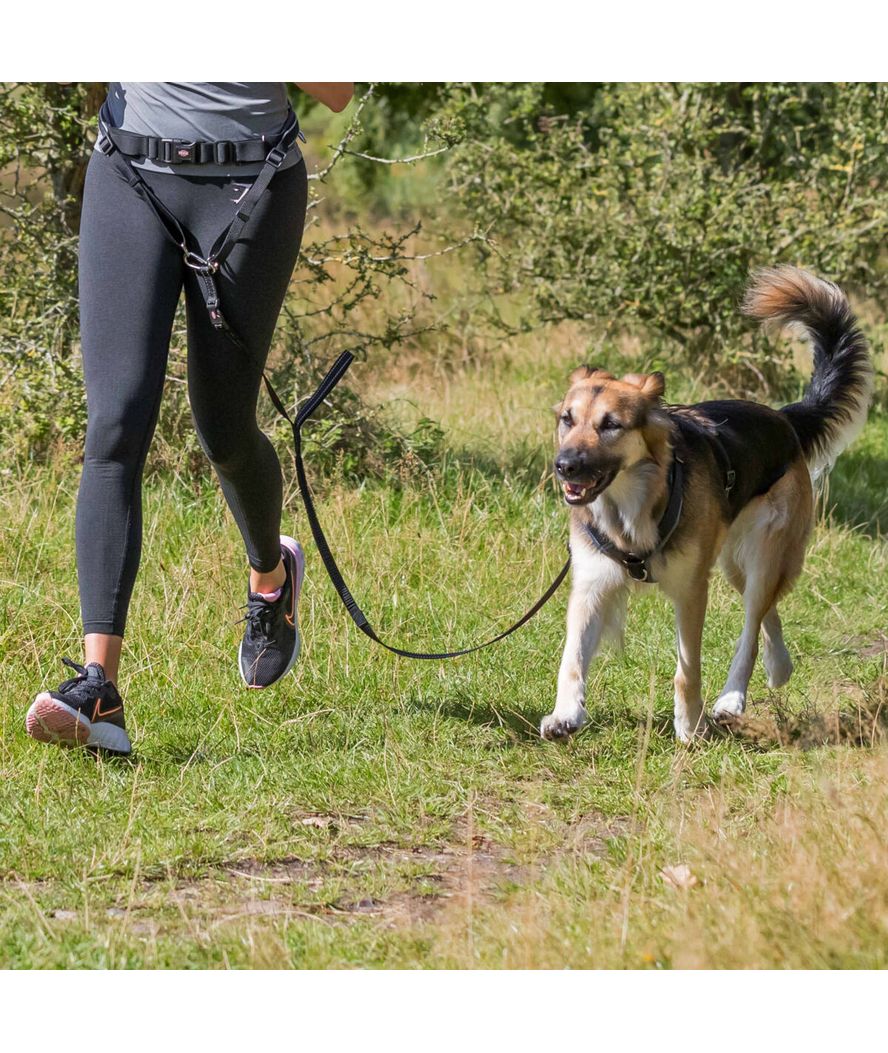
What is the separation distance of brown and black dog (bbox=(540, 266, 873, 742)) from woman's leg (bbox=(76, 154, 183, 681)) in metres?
1.29

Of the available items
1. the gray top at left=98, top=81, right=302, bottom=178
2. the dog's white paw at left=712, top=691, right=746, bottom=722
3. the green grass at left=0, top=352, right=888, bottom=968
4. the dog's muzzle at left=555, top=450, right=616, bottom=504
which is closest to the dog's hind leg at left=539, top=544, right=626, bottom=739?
the green grass at left=0, top=352, right=888, bottom=968

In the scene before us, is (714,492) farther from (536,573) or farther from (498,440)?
(498,440)

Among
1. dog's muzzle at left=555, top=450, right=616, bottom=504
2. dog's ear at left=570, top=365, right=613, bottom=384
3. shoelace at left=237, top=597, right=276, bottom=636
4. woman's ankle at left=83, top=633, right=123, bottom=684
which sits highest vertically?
dog's ear at left=570, top=365, right=613, bottom=384

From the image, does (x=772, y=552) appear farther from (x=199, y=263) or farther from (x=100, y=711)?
(x=100, y=711)

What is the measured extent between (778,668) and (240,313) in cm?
244

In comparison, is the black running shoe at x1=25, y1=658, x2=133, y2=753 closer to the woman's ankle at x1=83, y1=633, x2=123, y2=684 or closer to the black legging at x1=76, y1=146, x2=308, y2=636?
the woman's ankle at x1=83, y1=633, x2=123, y2=684

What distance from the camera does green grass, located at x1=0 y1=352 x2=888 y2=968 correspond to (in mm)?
2922

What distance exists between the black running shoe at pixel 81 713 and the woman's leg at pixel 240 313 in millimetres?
767

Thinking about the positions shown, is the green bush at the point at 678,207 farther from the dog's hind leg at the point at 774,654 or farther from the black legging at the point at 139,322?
the black legging at the point at 139,322

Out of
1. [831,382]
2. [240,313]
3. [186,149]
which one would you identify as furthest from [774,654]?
[186,149]

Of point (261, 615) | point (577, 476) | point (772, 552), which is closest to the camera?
point (577, 476)

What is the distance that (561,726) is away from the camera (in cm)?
418

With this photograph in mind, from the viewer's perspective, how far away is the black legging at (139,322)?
3.70 m

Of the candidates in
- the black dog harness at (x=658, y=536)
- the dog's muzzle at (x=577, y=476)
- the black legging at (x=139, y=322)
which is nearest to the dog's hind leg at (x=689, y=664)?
the black dog harness at (x=658, y=536)
